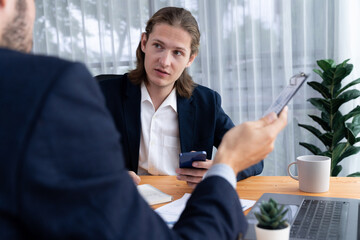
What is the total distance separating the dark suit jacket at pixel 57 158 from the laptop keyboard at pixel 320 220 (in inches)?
22.1

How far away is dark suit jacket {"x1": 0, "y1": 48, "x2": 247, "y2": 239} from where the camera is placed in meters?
0.44

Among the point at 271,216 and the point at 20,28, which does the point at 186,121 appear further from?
the point at 20,28

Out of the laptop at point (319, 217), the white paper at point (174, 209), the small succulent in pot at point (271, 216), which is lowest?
the white paper at point (174, 209)

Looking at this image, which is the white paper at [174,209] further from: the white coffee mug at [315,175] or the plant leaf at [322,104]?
the plant leaf at [322,104]

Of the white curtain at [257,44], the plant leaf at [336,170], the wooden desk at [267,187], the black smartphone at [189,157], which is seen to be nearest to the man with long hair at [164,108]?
the wooden desk at [267,187]

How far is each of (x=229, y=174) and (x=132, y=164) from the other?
3.69 feet

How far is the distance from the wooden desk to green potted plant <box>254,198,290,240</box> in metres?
0.45

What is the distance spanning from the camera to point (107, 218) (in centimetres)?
48

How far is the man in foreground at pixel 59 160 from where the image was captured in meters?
0.44

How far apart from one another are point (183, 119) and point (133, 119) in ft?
0.82

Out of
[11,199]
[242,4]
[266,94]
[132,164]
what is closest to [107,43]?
[242,4]

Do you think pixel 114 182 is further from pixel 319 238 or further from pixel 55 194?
pixel 319 238

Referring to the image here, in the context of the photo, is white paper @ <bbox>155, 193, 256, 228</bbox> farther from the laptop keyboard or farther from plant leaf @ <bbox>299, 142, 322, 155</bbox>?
plant leaf @ <bbox>299, 142, 322, 155</bbox>

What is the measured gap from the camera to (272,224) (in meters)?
0.78
